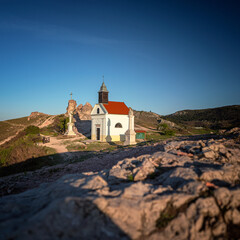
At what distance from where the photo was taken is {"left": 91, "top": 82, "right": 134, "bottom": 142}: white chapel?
2803 cm

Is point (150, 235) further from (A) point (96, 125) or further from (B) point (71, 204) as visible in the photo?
(A) point (96, 125)

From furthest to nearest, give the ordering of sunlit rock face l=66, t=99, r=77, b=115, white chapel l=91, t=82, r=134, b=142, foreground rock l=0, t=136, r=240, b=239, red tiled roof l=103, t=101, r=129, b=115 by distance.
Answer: sunlit rock face l=66, t=99, r=77, b=115, red tiled roof l=103, t=101, r=129, b=115, white chapel l=91, t=82, r=134, b=142, foreground rock l=0, t=136, r=240, b=239

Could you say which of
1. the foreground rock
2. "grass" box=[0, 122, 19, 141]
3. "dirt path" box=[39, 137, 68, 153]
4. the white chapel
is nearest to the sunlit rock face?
→ "grass" box=[0, 122, 19, 141]

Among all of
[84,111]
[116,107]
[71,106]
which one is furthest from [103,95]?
[71,106]

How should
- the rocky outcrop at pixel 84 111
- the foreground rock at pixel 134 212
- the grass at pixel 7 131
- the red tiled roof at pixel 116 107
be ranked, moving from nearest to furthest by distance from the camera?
1. the foreground rock at pixel 134 212
2. the red tiled roof at pixel 116 107
3. the grass at pixel 7 131
4. the rocky outcrop at pixel 84 111

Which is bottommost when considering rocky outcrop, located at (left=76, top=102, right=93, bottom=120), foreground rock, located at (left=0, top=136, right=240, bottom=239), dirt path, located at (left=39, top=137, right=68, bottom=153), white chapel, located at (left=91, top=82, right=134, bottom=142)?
dirt path, located at (left=39, top=137, right=68, bottom=153)

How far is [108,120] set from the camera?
92.5 ft

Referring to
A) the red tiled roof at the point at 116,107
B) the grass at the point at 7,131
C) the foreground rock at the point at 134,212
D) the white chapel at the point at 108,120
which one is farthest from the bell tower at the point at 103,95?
the grass at the point at 7,131

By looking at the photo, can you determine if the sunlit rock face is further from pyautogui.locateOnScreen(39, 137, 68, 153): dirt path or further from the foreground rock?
the foreground rock

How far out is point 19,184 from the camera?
8.43 metres

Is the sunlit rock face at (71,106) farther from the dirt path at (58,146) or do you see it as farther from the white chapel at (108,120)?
the dirt path at (58,146)

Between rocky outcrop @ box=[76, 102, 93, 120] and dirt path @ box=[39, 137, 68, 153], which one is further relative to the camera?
rocky outcrop @ box=[76, 102, 93, 120]

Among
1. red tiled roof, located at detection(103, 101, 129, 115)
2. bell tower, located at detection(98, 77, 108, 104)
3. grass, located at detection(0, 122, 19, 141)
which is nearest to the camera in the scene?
red tiled roof, located at detection(103, 101, 129, 115)

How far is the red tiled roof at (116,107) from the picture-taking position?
2873cm
